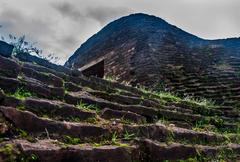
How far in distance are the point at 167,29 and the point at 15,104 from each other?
22.3 feet

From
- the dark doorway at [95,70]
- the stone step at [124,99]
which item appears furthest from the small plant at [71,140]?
the dark doorway at [95,70]

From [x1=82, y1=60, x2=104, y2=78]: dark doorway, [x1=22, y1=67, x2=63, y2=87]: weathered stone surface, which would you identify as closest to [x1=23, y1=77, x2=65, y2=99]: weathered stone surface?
[x1=22, y1=67, x2=63, y2=87]: weathered stone surface

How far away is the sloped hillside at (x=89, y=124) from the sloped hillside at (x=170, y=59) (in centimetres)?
247

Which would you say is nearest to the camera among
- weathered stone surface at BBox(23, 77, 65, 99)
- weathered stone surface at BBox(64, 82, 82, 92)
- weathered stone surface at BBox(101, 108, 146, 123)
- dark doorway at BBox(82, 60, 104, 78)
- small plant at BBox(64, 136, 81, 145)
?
small plant at BBox(64, 136, 81, 145)

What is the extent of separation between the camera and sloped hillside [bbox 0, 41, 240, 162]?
2.33m

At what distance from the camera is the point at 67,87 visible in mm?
3633

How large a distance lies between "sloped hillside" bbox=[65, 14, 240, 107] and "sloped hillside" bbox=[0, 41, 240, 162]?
8.12 ft

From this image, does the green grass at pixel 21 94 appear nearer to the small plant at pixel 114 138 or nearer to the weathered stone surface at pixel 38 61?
the small plant at pixel 114 138

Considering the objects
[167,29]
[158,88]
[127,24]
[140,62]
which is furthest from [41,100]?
[127,24]

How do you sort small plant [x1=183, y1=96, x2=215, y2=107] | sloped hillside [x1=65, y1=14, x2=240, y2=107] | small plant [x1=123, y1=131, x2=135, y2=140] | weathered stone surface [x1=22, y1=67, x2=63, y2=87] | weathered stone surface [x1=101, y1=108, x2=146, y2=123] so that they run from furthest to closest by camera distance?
sloped hillside [x1=65, y1=14, x2=240, y2=107] < small plant [x1=183, y1=96, x2=215, y2=107] < weathered stone surface [x1=22, y1=67, x2=63, y2=87] < weathered stone surface [x1=101, y1=108, x2=146, y2=123] < small plant [x1=123, y1=131, x2=135, y2=140]

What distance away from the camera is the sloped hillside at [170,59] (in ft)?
22.7

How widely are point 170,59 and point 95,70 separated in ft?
8.06

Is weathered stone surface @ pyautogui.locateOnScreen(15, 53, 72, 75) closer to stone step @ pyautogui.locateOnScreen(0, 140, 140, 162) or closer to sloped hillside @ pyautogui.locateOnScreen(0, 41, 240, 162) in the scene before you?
sloped hillside @ pyautogui.locateOnScreen(0, 41, 240, 162)

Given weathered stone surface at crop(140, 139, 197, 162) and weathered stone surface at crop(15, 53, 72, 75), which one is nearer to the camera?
weathered stone surface at crop(140, 139, 197, 162)
